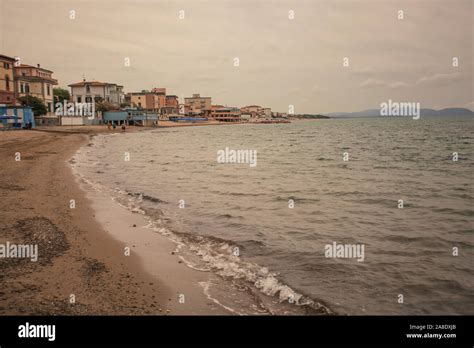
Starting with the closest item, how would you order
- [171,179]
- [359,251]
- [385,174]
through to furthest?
[359,251]
[171,179]
[385,174]

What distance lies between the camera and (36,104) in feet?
282

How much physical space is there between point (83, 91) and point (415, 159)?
11664cm

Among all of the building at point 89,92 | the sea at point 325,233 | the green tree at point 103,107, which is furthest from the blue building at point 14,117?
the building at point 89,92

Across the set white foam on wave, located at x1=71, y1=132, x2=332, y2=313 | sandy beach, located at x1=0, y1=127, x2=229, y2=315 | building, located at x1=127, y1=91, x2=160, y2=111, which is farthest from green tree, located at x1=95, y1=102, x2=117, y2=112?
white foam on wave, located at x1=71, y1=132, x2=332, y2=313

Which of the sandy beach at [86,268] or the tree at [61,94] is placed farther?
the tree at [61,94]

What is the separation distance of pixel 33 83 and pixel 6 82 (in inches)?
688

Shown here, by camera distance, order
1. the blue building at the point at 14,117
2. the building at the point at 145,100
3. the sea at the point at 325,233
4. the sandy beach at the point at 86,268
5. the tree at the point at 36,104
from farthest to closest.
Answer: the building at the point at 145,100, the tree at the point at 36,104, the blue building at the point at 14,117, the sea at the point at 325,233, the sandy beach at the point at 86,268

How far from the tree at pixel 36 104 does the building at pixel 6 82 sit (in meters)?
3.72

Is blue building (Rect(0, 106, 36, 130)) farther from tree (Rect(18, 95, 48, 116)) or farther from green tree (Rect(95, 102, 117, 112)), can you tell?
green tree (Rect(95, 102, 117, 112))

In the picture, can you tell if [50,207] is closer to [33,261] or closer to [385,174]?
[33,261]

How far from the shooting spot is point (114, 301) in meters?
6.62

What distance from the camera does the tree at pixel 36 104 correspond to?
8162 centimetres

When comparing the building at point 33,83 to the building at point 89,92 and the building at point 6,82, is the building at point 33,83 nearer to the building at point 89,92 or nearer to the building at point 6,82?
the building at point 6,82
